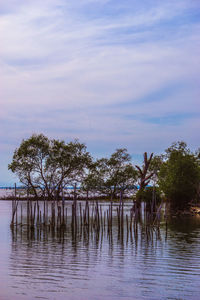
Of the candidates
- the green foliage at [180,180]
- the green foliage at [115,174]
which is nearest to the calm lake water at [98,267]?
the green foliage at [180,180]

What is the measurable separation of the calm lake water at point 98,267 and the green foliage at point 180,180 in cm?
2327

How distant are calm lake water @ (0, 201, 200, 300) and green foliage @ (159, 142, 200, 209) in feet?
76.4

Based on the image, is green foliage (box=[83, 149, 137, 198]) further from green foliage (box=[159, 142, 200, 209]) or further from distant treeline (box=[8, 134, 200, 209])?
green foliage (box=[159, 142, 200, 209])

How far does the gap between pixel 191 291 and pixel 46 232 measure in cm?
1588

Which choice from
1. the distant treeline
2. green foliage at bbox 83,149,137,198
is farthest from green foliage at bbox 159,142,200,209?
green foliage at bbox 83,149,137,198

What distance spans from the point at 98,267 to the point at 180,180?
110 ft

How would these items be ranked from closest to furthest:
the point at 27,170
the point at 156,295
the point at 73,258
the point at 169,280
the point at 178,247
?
1. the point at 156,295
2. the point at 169,280
3. the point at 73,258
4. the point at 178,247
5. the point at 27,170

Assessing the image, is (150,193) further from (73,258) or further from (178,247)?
(73,258)

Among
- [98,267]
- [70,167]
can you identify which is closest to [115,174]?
[70,167]

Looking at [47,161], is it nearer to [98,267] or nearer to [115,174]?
[115,174]

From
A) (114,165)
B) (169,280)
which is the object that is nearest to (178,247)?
(169,280)

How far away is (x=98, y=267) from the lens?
16016 millimetres

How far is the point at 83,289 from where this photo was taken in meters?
12.7

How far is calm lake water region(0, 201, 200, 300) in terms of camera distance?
1244 centimetres
